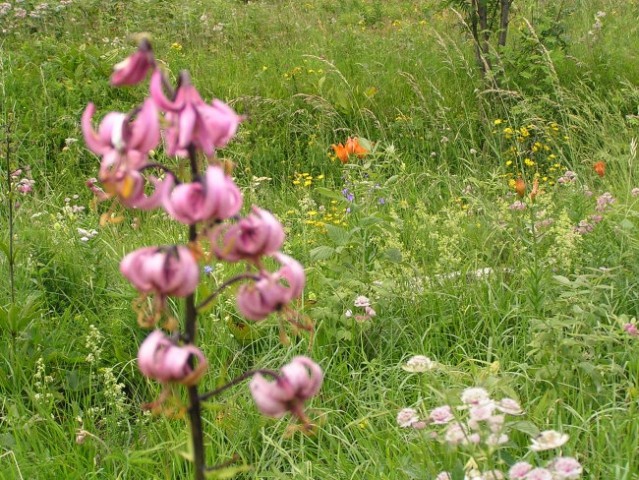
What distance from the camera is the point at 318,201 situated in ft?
15.9

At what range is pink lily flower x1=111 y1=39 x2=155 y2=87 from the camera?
1050mm

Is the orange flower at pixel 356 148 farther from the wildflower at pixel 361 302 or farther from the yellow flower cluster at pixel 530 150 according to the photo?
the yellow flower cluster at pixel 530 150

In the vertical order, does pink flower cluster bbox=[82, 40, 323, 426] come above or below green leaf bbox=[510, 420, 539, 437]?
above

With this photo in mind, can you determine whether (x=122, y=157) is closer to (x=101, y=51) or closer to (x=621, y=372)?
(x=621, y=372)

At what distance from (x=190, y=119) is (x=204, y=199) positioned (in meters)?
0.10

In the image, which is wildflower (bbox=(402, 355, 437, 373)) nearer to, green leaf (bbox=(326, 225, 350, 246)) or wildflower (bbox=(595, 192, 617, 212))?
green leaf (bbox=(326, 225, 350, 246))

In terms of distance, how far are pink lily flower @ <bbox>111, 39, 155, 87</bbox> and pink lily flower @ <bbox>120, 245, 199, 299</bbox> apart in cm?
22

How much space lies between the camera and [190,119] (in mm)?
1033

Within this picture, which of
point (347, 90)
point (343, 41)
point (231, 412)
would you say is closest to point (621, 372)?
point (231, 412)

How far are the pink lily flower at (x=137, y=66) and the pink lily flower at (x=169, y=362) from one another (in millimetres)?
323

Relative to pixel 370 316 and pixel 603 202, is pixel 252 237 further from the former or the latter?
pixel 603 202

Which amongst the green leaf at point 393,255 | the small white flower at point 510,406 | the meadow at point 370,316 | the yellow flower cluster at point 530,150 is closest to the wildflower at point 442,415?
the meadow at point 370,316

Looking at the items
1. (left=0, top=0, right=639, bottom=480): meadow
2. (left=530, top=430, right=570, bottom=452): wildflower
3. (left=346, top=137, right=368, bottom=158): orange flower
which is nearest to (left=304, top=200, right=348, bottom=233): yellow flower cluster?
(left=0, top=0, right=639, bottom=480): meadow

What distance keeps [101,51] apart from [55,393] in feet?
15.0
